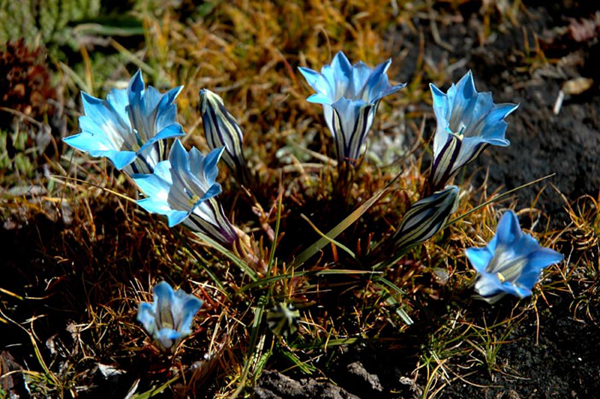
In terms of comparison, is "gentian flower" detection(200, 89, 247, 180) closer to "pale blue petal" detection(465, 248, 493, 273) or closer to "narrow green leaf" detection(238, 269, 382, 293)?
"narrow green leaf" detection(238, 269, 382, 293)

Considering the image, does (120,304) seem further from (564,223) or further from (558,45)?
(558,45)

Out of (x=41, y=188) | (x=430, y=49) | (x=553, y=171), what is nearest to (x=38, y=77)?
(x=41, y=188)

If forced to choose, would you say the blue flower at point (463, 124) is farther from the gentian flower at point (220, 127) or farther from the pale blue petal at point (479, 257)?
the gentian flower at point (220, 127)

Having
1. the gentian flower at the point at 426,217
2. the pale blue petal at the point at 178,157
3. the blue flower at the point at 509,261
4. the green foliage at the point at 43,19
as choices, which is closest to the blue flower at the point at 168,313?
the pale blue petal at the point at 178,157

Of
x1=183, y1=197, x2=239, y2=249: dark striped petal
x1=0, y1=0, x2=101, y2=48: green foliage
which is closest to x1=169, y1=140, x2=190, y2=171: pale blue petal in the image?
x1=183, y1=197, x2=239, y2=249: dark striped petal

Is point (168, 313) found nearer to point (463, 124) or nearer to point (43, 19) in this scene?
point (463, 124)

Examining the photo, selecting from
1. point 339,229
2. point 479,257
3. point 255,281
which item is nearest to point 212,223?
point 255,281

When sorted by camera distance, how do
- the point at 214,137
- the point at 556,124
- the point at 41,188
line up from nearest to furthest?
the point at 214,137
the point at 41,188
the point at 556,124
